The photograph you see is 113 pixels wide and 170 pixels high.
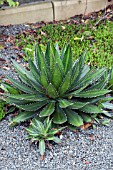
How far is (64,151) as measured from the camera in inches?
156

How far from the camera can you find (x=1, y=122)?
4.36m

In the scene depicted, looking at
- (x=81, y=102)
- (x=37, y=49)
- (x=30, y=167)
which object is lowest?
(x=30, y=167)

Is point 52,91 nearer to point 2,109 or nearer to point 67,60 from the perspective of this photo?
point 67,60

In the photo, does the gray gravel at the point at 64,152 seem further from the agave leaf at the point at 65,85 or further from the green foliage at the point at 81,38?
the green foliage at the point at 81,38

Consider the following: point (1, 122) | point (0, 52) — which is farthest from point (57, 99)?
point (0, 52)

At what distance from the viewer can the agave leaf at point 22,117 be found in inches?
163

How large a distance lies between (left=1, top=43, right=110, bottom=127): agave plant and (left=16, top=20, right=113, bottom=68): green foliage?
1.41 metres

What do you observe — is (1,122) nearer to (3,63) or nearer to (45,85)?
(45,85)

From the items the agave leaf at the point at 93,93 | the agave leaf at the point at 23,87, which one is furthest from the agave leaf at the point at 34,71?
the agave leaf at the point at 93,93

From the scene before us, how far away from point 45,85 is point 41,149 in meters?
0.71

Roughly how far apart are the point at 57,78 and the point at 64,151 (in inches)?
30.1

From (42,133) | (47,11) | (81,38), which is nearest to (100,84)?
(42,133)

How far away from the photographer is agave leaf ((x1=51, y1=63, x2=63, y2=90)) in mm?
4008

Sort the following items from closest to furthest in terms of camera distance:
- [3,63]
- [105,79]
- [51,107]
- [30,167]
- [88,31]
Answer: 1. [30,167]
2. [51,107]
3. [105,79]
4. [3,63]
5. [88,31]
